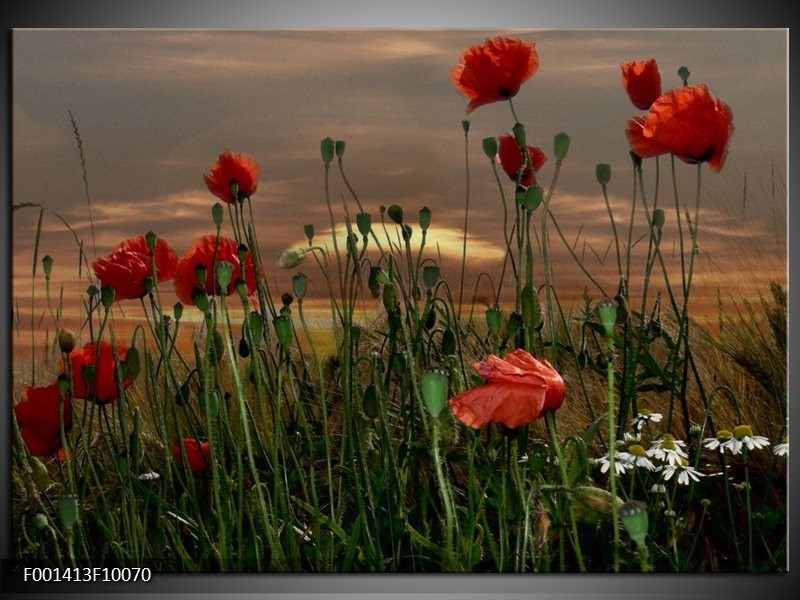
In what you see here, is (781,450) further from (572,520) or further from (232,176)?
(232,176)

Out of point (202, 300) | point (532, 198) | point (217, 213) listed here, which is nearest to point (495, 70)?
point (532, 198)

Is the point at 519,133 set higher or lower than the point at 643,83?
lower

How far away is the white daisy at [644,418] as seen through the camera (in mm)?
2291

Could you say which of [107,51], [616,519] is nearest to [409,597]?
[616,519]

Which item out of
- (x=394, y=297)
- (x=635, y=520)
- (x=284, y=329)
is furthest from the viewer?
(x=394, y=297)

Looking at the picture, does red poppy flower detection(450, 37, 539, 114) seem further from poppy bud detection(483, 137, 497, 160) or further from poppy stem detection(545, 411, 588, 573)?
poppy stem detection(545, 411, 588, 573)

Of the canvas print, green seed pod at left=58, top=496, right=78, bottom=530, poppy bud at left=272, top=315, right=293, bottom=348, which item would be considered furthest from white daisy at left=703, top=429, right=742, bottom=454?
green seed pod at left=58, top=496, right=78, bottom=530

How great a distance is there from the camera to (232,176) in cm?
235

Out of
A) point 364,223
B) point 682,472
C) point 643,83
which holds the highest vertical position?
point 643,83

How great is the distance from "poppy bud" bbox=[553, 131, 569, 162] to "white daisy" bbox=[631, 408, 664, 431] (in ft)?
2.03

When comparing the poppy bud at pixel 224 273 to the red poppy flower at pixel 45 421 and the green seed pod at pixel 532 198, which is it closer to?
the red poppy flower at pixel 45 421

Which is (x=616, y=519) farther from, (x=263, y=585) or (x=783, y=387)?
(x=263, y=585)

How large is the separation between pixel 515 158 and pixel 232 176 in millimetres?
663

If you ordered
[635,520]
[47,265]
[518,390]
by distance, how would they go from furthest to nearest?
1. [47,265]
2. [518,390]
3. [635,520]
